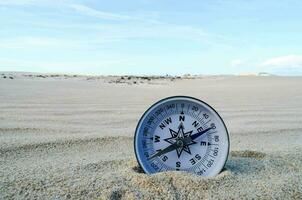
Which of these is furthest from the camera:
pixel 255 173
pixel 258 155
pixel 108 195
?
pixel 258 155

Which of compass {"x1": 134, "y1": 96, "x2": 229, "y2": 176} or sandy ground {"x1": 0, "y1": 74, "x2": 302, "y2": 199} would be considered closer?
sandy ground {"x1": 0, "y1": 74, "x2": 302, "y2": 199}

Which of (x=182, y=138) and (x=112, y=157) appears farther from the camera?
(x=112, y=157)

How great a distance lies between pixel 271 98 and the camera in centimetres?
524

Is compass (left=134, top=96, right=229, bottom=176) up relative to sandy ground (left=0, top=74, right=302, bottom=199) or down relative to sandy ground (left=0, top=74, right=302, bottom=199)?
up

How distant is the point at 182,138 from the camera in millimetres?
1812

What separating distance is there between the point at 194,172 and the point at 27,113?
2067 millimetres

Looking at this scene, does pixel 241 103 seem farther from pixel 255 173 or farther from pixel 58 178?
pixel 58 178

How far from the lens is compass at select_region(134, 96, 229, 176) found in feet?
5.82

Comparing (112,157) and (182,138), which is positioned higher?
(182,138)

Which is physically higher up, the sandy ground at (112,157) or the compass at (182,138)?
the compass at (182,138)

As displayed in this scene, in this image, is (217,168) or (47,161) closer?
(217,168)

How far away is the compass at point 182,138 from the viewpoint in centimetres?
177

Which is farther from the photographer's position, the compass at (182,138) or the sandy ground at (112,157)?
the compass at (182,138)

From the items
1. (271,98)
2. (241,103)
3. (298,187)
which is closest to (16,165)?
(298,187)
